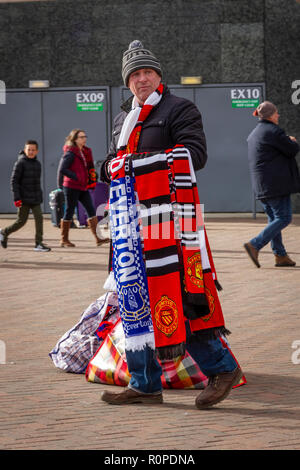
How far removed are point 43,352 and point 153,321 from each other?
1.93m

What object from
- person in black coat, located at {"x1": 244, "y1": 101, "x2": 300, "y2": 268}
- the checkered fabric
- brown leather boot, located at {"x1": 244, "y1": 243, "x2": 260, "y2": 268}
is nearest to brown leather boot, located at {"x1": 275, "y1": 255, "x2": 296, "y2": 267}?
brown leather boot, located at {"x1": 244, "y1": 243, "x2": 260, "y2": 268}

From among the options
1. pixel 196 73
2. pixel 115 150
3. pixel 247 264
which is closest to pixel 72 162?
pixel 247 264

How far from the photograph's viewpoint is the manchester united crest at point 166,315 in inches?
191

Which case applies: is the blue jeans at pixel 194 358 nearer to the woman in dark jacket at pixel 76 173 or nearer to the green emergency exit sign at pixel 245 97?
the woman in dark jacket at pixel 76 173

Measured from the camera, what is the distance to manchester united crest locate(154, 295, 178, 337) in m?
4.84

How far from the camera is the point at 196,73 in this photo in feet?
66.4

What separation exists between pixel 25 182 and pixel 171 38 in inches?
308

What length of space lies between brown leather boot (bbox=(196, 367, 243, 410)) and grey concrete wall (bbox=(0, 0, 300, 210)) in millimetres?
15578

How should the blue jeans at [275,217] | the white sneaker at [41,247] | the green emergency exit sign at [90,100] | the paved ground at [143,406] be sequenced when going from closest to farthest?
the paved ground at [143,406], the blue jeans at [275,217], the white sneaker at [41,247], the green emergency exit sign at [90,100]

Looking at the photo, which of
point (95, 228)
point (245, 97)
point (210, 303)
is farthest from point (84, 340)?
point (245, 97)

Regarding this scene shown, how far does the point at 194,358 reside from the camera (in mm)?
5031

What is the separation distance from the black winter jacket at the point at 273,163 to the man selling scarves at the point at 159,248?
5.75 metres

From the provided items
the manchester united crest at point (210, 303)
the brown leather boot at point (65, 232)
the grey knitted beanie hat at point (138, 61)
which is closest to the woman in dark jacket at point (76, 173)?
the brown leather boot at point (65, 232)

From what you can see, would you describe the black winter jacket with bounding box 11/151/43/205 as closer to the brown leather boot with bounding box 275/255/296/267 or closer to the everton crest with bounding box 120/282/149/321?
the brown leather boot with bounding box 275/255/296/267
